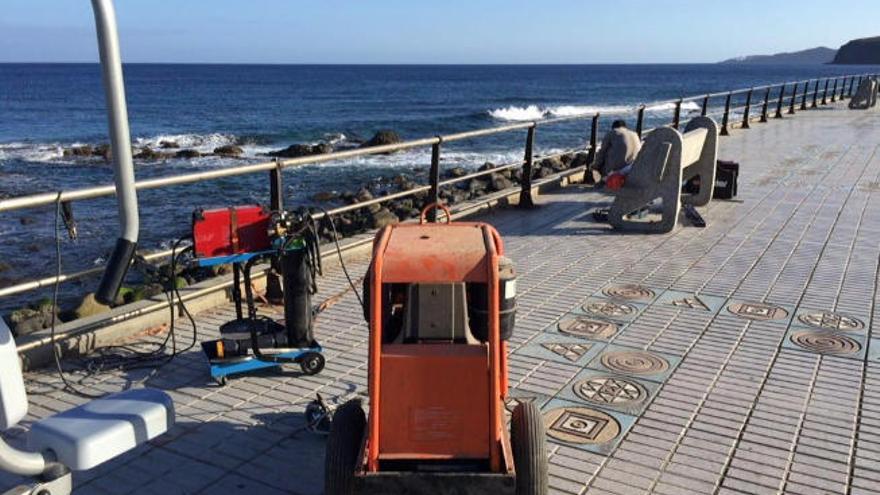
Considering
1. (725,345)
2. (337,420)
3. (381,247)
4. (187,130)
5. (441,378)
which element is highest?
(381,247)

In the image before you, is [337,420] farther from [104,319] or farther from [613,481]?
[104,319]

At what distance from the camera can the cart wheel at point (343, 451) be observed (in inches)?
133

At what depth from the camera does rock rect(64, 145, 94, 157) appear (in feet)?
132

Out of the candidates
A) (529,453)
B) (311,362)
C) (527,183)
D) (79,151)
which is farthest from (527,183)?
(79,151)

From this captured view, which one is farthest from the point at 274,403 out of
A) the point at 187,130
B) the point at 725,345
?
the point at 187,130

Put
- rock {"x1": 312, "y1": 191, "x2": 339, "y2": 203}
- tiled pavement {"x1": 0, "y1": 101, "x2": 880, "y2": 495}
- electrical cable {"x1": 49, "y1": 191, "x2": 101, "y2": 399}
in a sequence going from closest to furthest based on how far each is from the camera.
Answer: tiled pavement {"x1": 0, "y1": 101, "x2": 880, "y2": 495}, electrical cable {"x1": 49, "y1": 191, "x2": 101, "y2": 399}, rock {"x1": 312, "y1": 191, "x2": 339, "y2": 203}

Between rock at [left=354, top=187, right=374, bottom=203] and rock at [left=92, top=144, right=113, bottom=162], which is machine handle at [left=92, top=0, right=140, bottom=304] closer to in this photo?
rock at [left=354, top=187, right=374, bottom=203]

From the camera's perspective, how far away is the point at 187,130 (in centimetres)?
5528

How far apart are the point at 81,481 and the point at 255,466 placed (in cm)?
84

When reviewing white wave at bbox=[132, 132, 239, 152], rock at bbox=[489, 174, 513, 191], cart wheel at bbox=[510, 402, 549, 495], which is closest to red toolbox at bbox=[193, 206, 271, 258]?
cart wheel at bbox=[510, 402, 549, 495]

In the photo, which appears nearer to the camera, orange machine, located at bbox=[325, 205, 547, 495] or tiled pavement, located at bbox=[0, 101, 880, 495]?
orange machine, located at bbox=[325, 205, 547, 495]

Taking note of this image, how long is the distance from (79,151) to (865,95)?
36.6 meters

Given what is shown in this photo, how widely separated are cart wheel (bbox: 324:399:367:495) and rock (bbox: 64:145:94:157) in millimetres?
40735

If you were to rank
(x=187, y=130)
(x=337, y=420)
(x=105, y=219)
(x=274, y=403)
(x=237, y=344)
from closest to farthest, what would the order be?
(x=337, y=420), (x=274, y=403), (x=237, y=344), (x=105, y=219), (x=187, y=130)
